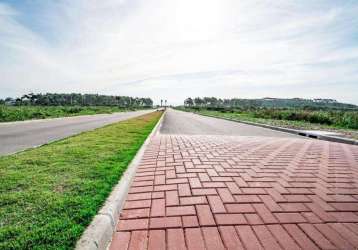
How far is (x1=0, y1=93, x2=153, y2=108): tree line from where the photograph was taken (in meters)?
106

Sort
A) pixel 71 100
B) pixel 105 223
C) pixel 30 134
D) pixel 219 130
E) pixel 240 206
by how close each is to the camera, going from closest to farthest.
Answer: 1. pixel 105 223
2. pixel 240 206
3. pixel 30 134
4. pixel 219 130
5. pixel 71 100

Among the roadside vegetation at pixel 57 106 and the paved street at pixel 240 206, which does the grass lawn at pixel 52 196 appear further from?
the roadside vegetation at pixel 57 106

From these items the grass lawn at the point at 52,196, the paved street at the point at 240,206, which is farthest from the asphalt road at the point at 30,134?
the paved street at the point at 240,206

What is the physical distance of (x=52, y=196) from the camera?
3.05m

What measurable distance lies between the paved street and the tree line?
10797 centimetres

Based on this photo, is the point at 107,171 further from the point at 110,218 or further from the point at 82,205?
the point at 110,218

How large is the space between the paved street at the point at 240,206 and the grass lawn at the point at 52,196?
0.42 m

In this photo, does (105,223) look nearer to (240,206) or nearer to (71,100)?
(240,206)

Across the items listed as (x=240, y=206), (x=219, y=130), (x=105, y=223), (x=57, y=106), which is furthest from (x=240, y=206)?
(x=57, y=106)

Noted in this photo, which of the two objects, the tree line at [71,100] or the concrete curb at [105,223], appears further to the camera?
the tree line at [71,100]

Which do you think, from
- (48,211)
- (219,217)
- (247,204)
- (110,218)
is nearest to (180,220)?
(219,217)

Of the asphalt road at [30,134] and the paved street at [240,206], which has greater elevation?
the paved street at [240,206]

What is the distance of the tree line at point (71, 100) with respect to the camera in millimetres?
105762

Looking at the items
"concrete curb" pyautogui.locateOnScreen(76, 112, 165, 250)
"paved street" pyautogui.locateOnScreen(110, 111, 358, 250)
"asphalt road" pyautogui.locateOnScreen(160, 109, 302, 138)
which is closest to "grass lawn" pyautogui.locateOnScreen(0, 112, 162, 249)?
"concrete curb" pyautogui.locateOnScreen(76, 112, 165, 250)
